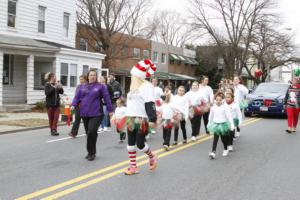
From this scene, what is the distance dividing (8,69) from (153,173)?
17024 mm

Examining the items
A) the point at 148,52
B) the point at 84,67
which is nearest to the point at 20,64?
the point at 84,67

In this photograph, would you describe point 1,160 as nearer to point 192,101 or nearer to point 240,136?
point 192,101

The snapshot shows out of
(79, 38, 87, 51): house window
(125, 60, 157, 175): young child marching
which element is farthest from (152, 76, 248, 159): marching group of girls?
(79, 38, 87, 51): house window

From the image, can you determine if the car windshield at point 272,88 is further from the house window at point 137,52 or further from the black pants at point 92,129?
the house window at point 137,52

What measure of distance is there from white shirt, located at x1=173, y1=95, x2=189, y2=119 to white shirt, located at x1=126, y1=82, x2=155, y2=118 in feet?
10.9

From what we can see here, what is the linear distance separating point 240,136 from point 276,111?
7.01 m

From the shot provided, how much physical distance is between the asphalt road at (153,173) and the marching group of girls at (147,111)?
16.2 inches

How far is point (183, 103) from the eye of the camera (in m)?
10.2

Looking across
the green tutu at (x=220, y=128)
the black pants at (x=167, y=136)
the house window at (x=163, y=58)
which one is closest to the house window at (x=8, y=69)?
the black pants at (x=167, y=136)

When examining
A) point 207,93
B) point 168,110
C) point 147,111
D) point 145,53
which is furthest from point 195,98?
point 145,53

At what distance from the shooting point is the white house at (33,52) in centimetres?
2139

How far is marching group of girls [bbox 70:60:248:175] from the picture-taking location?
22.2ft

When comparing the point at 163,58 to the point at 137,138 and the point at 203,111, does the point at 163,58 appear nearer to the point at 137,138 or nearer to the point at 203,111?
the point at 203,111

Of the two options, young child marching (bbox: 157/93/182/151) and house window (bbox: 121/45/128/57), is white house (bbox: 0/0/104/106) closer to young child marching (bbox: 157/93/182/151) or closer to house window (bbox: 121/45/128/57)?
house window (bbox: 121/45/128/57)
